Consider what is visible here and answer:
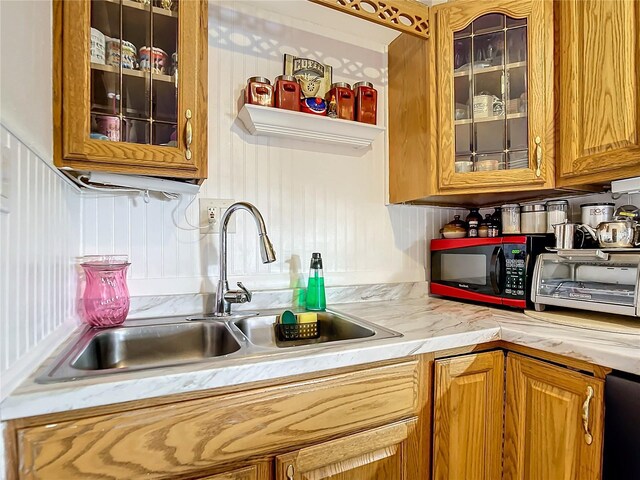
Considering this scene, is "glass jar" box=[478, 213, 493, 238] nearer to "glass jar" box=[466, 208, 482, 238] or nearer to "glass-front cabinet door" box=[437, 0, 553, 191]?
"glass jar" box=[466, 208, 482, 238]

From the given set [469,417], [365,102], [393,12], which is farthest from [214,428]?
[393,12]

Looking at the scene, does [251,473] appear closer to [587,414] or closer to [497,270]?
[587,414]

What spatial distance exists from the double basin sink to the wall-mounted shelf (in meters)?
0.71

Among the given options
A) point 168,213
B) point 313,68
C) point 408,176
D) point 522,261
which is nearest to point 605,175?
point 522,261

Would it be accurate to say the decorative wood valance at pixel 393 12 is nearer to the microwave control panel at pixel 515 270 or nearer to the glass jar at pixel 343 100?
the glass jar at pixel 343 100

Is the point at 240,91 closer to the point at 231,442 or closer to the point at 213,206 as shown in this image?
the point at 213,206

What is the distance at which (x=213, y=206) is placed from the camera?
134 centimetres

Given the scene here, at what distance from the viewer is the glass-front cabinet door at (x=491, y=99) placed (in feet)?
4.27

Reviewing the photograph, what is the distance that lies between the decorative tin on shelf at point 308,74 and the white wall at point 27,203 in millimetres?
831

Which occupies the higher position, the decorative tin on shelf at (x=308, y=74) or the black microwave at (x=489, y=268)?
the decorative tin on shelf at (x=308, y=74)

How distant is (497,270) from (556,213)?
313mm

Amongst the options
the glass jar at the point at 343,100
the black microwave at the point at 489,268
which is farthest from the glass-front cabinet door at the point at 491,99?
the glass jar at the point at 343,100

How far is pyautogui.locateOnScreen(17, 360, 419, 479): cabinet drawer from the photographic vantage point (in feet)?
2.11

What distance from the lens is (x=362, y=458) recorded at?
0.91 meters
